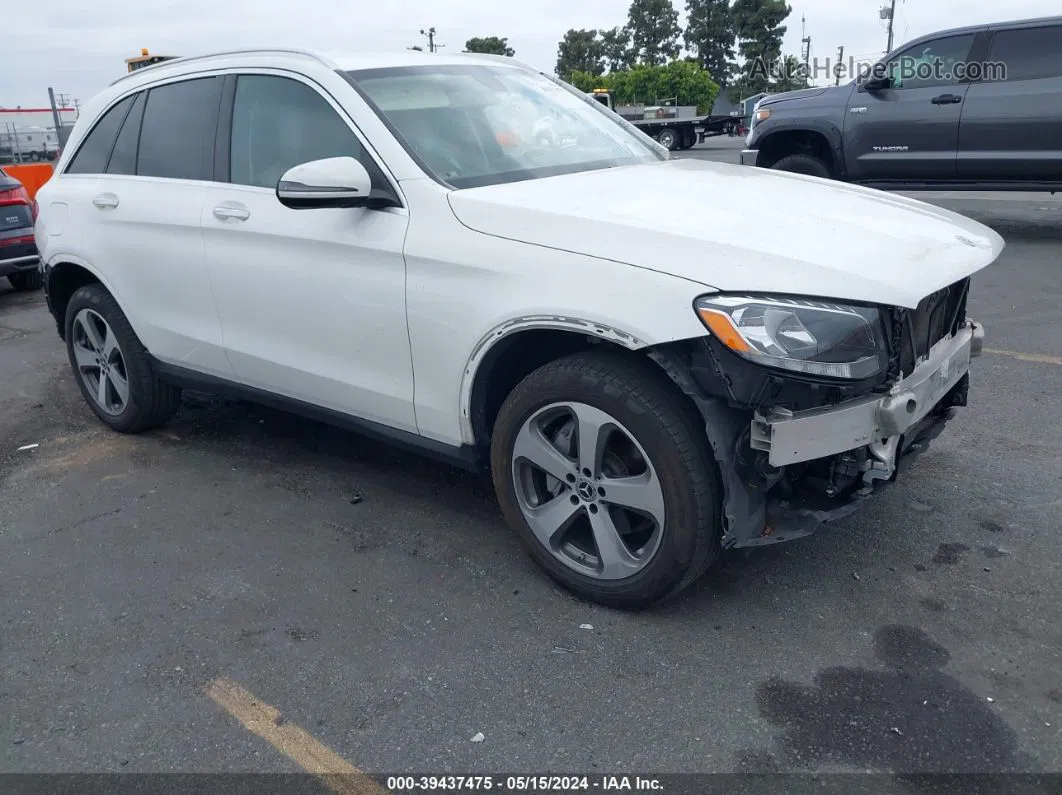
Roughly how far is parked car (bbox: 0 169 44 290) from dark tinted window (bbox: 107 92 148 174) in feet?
16.3

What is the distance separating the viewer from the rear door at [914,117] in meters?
9.35

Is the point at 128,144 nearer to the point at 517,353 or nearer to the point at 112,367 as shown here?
the point at 112,367

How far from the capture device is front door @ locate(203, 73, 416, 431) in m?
3.42

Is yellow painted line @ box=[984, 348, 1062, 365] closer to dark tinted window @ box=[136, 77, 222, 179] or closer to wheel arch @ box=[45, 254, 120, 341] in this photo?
dark tinted window @ box=[136, 77, 222, 179]

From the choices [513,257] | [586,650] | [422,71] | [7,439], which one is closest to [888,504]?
[586,650]

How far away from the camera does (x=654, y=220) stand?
2.91 m

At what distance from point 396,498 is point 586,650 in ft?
4.70

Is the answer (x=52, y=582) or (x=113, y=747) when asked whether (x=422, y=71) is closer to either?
(x=52, y=582)

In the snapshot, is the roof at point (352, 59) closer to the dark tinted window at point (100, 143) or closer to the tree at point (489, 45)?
the dark tinted window at point (100, 143)

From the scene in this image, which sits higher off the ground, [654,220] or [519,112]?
[519,112]

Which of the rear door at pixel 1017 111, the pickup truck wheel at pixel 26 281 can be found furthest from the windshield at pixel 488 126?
Answer: the pickup truck wheel at pixel 26 281

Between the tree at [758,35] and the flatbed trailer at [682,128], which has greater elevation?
the tree at [758,35]

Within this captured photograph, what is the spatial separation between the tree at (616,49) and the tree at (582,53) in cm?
59

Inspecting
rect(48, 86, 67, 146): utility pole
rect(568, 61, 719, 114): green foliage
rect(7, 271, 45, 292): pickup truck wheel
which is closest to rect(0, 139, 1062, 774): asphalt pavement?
rect(7, 271, 45, 292): pickup truck wheel
